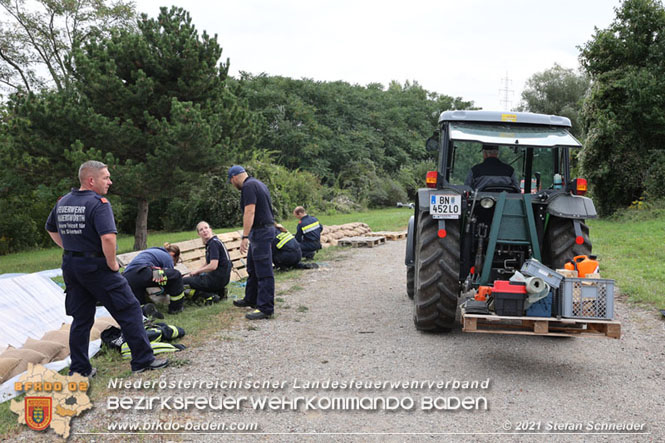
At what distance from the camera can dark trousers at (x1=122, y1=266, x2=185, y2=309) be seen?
6758mm

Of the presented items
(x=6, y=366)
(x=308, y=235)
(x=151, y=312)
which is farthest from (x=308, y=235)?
(x=6, y=366)

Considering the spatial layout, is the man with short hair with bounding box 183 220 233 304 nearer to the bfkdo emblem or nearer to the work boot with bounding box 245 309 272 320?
the work boot with bounding box 245 309 272 320

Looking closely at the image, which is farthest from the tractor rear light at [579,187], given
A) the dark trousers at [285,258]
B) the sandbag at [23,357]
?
the dark trousers at [285,258]

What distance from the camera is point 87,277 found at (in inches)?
178

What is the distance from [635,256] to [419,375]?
8.53 m

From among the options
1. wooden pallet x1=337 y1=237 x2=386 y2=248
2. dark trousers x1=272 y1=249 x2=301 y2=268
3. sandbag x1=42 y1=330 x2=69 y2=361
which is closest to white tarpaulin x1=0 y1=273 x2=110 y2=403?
sandbag x1=42 y1=330 x2=69 y2=361

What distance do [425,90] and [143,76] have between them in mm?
53694

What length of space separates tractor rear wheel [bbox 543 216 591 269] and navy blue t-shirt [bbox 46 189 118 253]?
14.5ft

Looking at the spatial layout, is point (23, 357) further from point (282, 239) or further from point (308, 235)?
point (308, 235)

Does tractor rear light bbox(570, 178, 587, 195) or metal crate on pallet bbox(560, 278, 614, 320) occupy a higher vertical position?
tractor rear light bbox(570, 178, 587, 195)

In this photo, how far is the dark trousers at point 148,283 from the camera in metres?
6.76

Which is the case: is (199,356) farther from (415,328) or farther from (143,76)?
(143,76)

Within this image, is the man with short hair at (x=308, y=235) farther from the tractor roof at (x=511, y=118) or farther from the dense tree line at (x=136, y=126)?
the tractor roof at (x=511, y=118)

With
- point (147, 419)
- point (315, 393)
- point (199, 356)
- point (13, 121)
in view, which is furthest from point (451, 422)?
point (13, 121)
